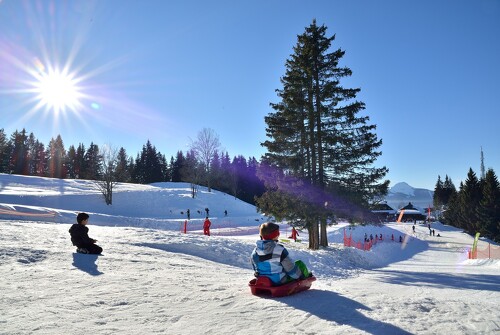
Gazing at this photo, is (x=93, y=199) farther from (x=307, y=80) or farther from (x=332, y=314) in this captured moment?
(x=332, y=314)

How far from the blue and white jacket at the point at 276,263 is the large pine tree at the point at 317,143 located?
12220mm

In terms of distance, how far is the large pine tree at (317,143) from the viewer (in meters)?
18.4

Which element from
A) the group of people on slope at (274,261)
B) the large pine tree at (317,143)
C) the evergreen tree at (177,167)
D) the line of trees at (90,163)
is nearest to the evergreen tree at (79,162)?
the line of trees at (90,163)

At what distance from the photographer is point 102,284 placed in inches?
234

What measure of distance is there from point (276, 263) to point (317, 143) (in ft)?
48.1

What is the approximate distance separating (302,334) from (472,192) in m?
62.6

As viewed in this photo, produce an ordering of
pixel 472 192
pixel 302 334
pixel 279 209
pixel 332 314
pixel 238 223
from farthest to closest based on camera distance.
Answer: pixel 472 192, pixel 238 223, pixel 279 209, pixel 332 314, pixel 302 334

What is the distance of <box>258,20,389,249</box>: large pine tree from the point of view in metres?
18.4

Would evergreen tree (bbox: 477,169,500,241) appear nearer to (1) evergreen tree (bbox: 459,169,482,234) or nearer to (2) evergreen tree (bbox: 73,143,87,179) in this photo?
(1) evergreen tree (bbox: 459,169,482,234)

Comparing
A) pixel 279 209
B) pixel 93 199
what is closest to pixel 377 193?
pixel 279 209

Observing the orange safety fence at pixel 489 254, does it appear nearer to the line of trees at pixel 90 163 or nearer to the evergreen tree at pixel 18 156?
the line of trees at pixel 90 163

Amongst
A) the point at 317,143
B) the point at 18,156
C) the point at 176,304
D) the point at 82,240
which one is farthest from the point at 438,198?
the point at 18,156

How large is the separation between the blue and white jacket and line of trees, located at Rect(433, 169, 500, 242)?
48238 millimetres

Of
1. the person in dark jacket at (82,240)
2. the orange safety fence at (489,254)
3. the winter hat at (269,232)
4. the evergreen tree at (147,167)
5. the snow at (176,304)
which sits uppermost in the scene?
the evergreen tree at (147,167)
